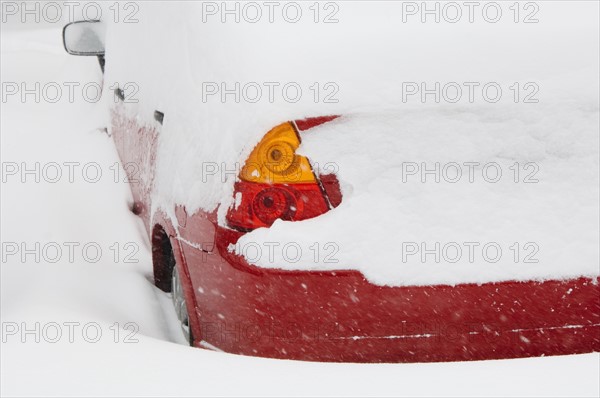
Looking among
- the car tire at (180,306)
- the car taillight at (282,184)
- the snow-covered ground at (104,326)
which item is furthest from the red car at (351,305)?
the car tire at (180,306)

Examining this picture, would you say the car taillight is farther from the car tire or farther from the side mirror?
the side mirror

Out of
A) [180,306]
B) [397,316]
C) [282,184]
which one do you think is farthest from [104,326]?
[397,316]

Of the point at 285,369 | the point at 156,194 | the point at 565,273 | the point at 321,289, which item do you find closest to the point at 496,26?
the point at 565,273

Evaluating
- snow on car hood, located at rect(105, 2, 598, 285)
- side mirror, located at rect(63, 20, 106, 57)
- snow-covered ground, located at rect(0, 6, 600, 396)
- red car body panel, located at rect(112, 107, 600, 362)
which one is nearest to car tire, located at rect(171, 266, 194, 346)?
snow-covered ground, located at rect(0, 6, 600, 396)

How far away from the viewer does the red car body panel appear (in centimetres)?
226

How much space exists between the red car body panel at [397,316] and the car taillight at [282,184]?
0.34 feet

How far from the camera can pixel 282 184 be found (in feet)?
7.48

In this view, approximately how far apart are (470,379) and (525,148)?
66 cm

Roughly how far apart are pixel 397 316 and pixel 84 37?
9.99ft

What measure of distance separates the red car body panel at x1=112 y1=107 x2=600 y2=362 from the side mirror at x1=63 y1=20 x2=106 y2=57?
98.2 inches

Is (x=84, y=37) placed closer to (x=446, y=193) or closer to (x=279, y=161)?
(x=279, y=161)

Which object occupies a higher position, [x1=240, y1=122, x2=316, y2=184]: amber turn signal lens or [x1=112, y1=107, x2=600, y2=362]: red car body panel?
[x1=240, y1=122, x2=316, y2=184]: amber turn signal lens

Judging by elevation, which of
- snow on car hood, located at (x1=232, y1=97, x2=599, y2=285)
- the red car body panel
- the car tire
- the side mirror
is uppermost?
the side mirror

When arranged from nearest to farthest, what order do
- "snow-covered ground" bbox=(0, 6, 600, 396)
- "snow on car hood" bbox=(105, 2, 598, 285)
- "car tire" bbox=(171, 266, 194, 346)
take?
1. "snow-covered ground" bbox=(0, 6, 600, 396)
2. "snow on car hood" bbox=(105, 2, 598, 285)
3. "car tire" bbox=(171, 266, 194, 346)
